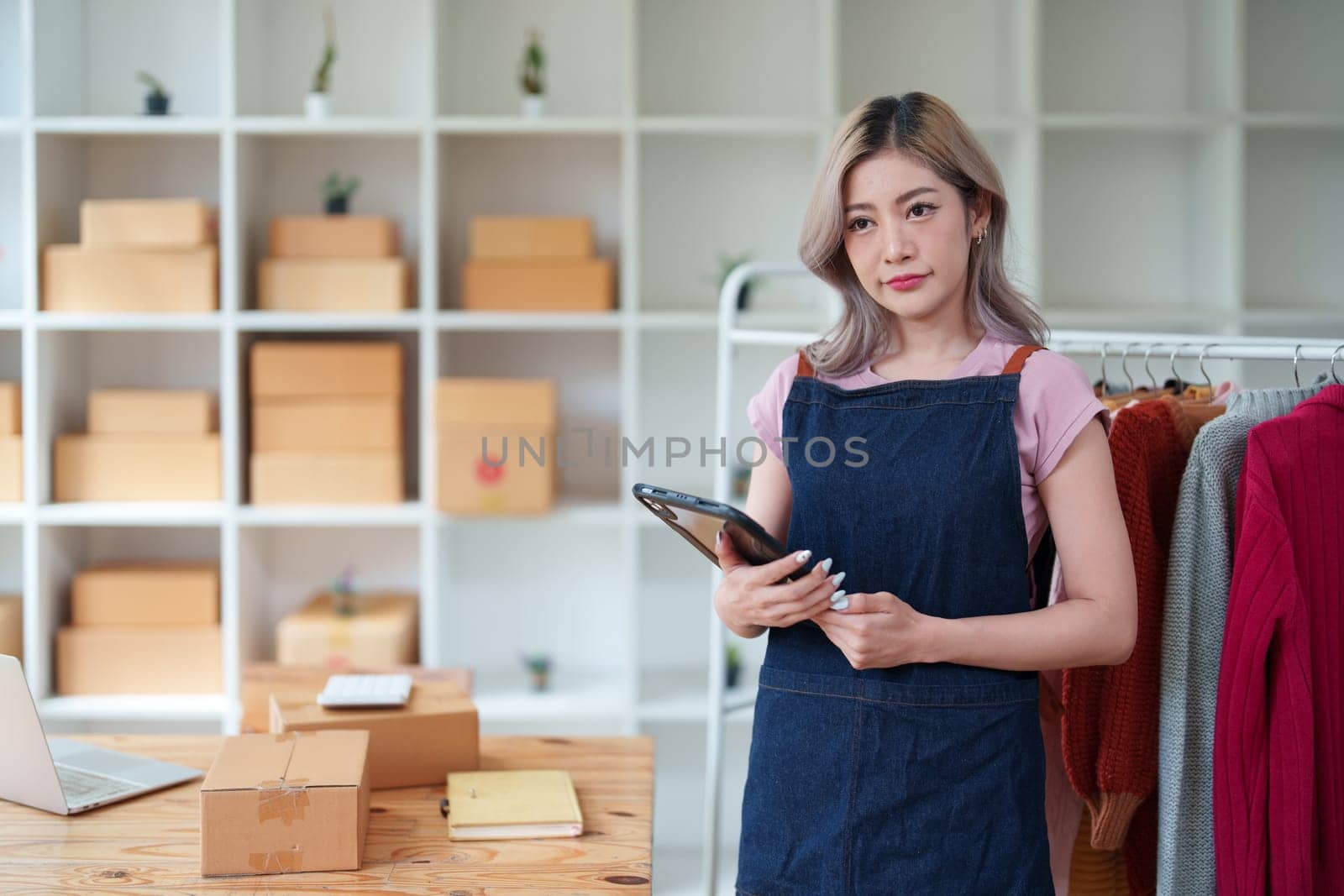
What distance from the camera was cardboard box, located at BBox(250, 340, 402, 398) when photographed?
2727 mm

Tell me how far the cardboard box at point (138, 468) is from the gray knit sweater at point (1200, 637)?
217 centimetres

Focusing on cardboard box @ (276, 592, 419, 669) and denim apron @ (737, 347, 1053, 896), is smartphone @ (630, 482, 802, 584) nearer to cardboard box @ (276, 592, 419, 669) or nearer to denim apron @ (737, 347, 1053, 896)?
denim apron @ (737, 347, 1053, 896)

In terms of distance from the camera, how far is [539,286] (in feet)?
8.93

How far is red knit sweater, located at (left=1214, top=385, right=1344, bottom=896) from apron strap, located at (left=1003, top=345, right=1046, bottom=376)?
26 cm

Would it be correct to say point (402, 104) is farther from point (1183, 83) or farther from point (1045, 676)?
point (1045, 676)

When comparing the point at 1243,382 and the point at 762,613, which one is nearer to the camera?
the point at 762,613

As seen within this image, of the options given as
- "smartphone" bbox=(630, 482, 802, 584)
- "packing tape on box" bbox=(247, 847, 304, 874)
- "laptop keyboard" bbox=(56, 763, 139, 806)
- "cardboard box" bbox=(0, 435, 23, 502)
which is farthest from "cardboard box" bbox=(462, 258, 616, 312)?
"packing tape on box" bbox=(247, 847, 304, 874)

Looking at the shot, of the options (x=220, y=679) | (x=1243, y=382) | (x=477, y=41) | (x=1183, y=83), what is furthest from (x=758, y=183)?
(x=220, y=679)

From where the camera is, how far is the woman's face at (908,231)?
121cm

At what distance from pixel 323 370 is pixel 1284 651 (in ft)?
6.87

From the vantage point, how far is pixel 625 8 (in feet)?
8.73

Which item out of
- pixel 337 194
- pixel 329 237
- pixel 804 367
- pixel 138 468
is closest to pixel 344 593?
pixel 138 468

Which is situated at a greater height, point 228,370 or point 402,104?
point 402,104

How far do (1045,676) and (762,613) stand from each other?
19.9 inches
